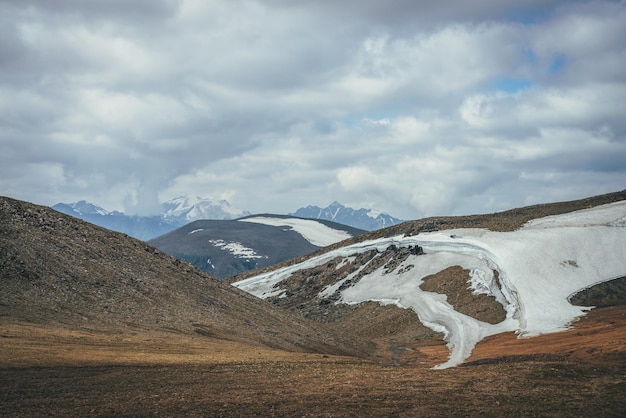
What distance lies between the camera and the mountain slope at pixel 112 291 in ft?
239

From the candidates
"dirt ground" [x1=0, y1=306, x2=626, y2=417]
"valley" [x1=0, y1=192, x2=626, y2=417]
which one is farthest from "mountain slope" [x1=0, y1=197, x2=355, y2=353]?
"dirt ground" [x1=0, y1=306, x2=626, y2=417]

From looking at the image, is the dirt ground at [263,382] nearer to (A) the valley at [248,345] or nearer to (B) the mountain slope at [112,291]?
(A) the valley at [248,345]

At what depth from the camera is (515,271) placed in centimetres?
11600

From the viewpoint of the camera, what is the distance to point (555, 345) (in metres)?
68.9

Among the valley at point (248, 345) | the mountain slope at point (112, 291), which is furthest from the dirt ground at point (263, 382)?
the mountain slope at point (112, 291)

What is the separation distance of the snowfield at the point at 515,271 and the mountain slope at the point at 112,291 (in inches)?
1083

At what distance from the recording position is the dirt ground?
3547 centimetres

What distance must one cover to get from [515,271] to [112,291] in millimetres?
75824

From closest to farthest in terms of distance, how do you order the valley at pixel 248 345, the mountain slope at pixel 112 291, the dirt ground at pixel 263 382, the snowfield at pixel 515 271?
1. the dirt ground at pixel 263 382
2. the valley at pixel 248 345
3. the mountain slope at pixel 112 291
4. the snowfield at pixel 515 271

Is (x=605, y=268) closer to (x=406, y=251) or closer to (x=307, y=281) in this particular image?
(x=406, y=251)

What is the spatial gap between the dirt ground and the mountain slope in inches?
367

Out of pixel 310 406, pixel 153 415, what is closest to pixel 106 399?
pixel 153 415

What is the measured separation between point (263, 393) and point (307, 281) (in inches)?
5045

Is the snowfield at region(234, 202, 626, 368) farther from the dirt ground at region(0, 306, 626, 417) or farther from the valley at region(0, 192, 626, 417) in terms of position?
the dirt ground at region(0, 306, 626, 417)
